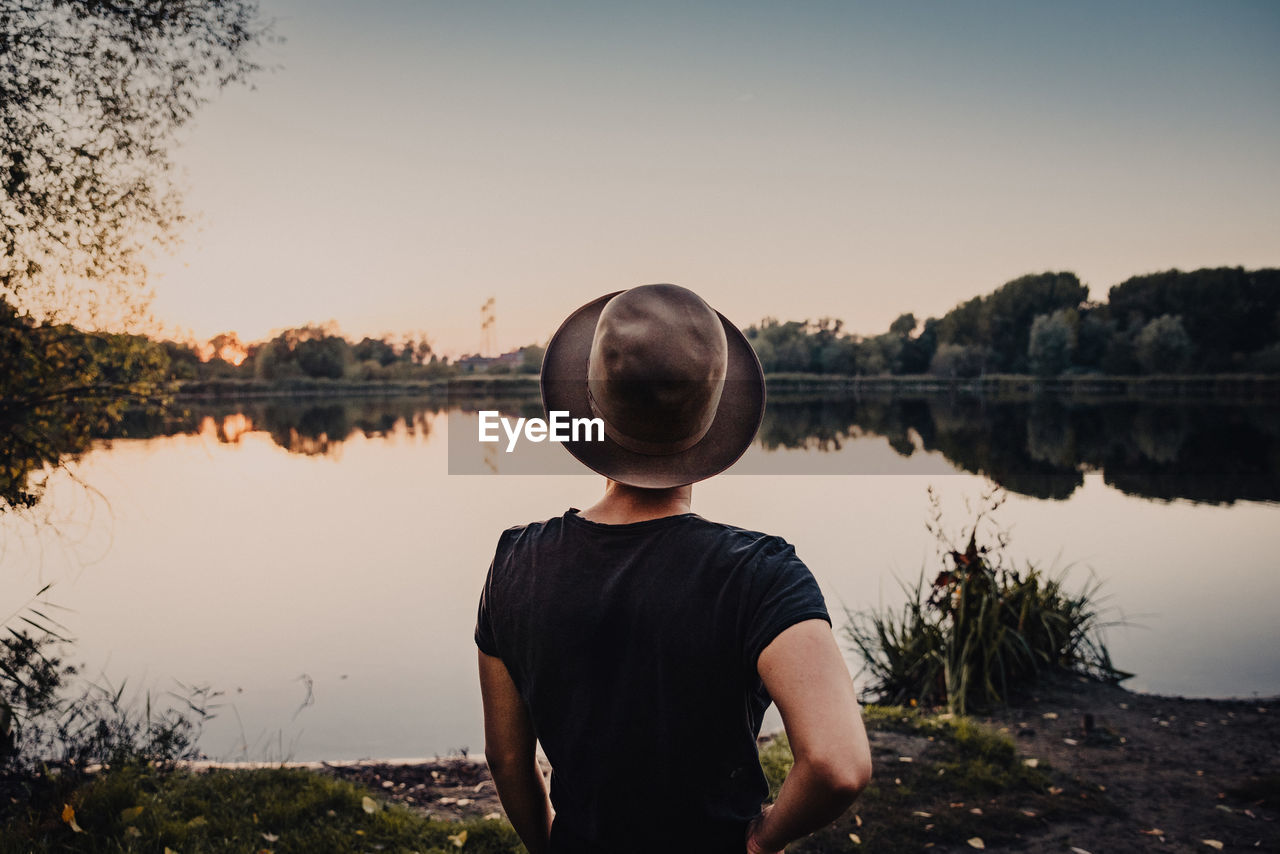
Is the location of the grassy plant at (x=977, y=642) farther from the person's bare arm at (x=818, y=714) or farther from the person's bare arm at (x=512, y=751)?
the person's bare arm at (x=818, y=714)

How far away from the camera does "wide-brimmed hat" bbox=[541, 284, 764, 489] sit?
1444 millimetres

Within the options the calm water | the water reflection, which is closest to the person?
the calm water

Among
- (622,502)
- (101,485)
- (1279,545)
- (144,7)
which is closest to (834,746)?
(622,502)

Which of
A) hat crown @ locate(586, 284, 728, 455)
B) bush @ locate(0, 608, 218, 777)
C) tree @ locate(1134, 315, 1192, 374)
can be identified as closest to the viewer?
hat crown @ locate(586, 284, 728, 455)

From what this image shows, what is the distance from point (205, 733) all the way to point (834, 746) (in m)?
7.76

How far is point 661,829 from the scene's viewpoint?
4.87ft

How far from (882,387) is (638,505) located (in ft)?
353

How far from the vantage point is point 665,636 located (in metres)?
1.38

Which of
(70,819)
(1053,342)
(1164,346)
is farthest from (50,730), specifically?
(1053,342)

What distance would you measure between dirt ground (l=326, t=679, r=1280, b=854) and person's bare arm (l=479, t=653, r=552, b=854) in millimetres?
3417

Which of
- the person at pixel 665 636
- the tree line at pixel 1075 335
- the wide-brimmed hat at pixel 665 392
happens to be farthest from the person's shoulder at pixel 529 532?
the tree line at pixel 1075 335

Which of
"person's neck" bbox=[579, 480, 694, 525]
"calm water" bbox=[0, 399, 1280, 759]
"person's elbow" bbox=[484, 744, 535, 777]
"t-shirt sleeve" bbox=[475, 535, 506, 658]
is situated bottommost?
"calm water" bbox=[0, 399, 1280, 759]

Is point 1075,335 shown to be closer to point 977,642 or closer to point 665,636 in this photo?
point 977,642

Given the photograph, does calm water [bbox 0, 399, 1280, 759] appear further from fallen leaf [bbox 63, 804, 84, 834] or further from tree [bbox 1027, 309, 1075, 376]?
tree [bbox 1027, 309, 1075, 376]
